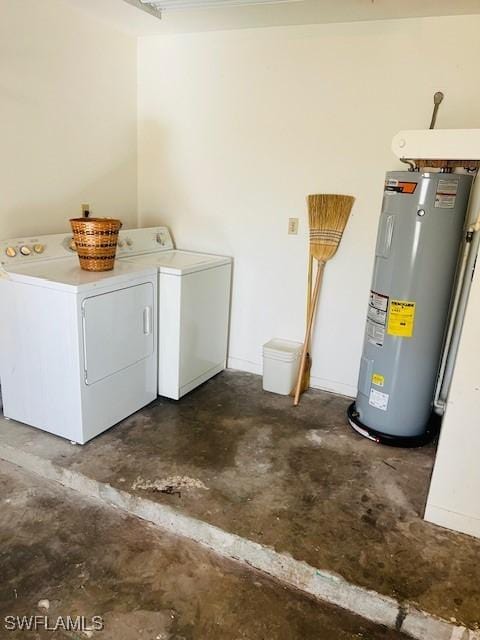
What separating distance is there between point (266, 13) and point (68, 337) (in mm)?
2155

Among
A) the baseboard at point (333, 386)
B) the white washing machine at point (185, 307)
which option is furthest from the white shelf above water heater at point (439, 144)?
the baseboard at point (333, 386)

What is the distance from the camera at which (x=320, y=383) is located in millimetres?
3283

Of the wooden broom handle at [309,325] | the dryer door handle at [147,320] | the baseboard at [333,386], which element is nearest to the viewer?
the dryer door handle at [147,320]

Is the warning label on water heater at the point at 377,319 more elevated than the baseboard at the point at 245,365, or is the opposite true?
the warning label on water heater at the point at 377,319

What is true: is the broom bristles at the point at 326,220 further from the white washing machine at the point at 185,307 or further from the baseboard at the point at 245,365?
the baseboard at the point at 245,365

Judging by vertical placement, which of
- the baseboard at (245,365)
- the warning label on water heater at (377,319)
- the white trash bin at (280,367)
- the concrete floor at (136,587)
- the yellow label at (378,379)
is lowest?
the concrete floor at (136,587)

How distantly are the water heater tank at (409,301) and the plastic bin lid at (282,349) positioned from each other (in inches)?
21.1

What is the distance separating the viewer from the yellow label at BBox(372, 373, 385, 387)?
2.58m

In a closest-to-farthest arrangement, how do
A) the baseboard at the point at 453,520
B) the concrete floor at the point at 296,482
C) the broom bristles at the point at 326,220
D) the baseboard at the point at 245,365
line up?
the concrete floor at the point at 296,482, the baseboard at the point at 453,520, the broom bristles at the point at 326,220, the baseboard at the point at 245,365

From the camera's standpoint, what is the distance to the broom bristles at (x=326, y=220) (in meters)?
2.89

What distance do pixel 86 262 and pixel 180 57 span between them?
67.6 inches

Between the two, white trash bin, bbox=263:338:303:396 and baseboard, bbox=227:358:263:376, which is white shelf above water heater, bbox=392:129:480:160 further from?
baseboard, bbox=227:358:263:376

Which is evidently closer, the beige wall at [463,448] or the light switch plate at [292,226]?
the beige wall at [463,448]

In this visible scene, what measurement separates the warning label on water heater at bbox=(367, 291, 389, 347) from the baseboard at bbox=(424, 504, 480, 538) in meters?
0.90
